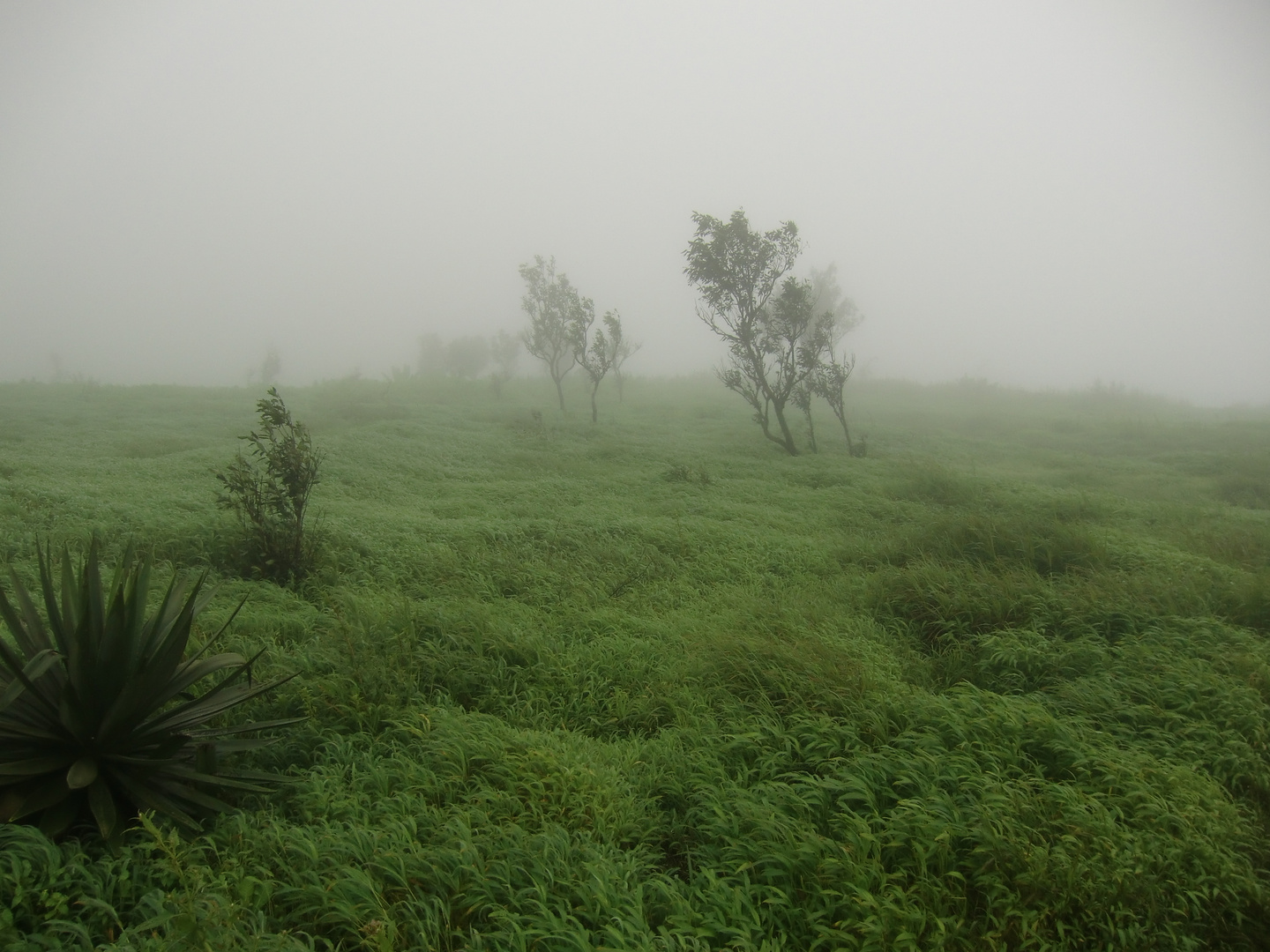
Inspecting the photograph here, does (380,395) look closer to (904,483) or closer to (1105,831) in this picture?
(904,483)

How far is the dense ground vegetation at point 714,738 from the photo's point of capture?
3.35 metres

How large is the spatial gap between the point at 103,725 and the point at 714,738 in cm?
451

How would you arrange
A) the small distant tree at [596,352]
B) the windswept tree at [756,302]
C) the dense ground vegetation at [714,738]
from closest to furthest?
the dense ground vegetation at [714,738] → the windswept tree at [756,302] → the small distant tree at [596,352]

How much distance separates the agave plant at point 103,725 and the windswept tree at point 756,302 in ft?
68.8

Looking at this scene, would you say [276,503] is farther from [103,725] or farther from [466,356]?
[466,356]

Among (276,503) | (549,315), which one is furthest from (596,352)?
(276,503)

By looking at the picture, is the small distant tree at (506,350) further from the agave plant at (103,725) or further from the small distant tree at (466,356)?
the agave plant at (103,725)

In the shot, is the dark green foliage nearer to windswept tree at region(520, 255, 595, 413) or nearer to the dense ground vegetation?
the dense ground vegetation

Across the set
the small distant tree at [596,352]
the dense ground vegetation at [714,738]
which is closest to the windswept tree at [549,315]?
the small distant tree at [596,352]

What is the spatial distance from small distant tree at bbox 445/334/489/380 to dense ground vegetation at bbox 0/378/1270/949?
129 ft


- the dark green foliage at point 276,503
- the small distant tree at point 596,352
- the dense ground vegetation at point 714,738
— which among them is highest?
the small distant tree at point 596,352

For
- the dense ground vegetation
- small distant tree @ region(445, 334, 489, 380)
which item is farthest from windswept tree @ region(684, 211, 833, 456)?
small distant tree @ region(445, 334, 489, 380)

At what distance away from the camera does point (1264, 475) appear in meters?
18.0

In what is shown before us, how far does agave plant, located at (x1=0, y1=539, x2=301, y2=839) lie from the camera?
383 centimetres
